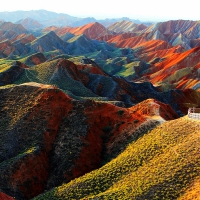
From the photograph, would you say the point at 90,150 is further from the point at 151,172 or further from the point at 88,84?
the point at 88,84

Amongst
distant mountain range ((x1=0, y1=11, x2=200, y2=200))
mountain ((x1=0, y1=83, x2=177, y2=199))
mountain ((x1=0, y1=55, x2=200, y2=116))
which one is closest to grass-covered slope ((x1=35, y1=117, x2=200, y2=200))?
distant mountain range ((x1=0, y1=11, x2=200, y2=200))

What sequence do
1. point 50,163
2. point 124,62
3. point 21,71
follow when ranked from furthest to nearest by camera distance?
point 124,62 < point 21,71 < point 50,163

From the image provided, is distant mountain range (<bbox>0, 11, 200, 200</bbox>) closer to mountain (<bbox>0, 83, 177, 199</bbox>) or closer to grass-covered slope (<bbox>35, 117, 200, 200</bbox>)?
mountain (<bbox>0, 83, 177, 199</bbox>)

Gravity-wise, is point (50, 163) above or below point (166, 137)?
below

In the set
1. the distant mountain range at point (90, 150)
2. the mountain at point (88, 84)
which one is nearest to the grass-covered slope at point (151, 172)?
the distant mountain range at point (90, 150)

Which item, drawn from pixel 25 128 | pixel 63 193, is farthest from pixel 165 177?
pixel 25 128

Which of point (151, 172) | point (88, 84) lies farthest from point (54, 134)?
point (88, 84)

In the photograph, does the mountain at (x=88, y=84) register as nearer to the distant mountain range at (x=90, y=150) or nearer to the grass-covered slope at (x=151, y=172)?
the distant mountain range at (x=90, y=150)

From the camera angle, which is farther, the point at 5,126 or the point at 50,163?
the point at 5,126

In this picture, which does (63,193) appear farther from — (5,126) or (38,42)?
(38,42)
